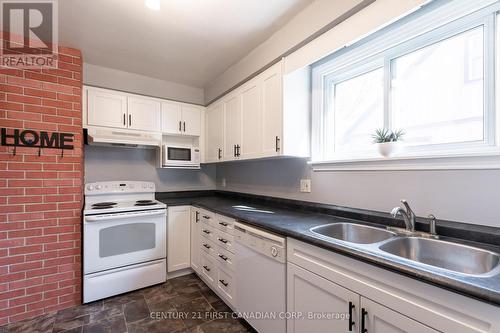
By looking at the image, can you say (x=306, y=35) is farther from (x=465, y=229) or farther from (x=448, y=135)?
(x=465, y=229)

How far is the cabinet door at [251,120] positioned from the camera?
7.30ft

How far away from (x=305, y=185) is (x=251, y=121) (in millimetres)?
831

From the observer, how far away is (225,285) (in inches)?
82.7

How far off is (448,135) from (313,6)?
4.06 ft

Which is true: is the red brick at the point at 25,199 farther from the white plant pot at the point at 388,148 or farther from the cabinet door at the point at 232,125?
the white plant pot at the point at 388,148

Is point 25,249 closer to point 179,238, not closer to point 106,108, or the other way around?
point 179,238

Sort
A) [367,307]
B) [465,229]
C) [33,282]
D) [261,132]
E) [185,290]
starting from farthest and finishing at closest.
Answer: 1. [185,290]
2. [261,132]
3. [33,282]
4. [465,229]
5. [367,307]

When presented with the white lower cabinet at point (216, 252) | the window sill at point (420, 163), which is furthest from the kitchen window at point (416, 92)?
the white lower cabinet at point (216, 252)

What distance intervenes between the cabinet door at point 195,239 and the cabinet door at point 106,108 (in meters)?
1.35

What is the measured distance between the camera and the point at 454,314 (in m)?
0.77

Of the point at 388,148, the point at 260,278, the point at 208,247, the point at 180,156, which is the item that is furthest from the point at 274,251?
the point at 180,156

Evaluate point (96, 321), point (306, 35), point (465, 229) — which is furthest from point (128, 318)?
point (306, 35)

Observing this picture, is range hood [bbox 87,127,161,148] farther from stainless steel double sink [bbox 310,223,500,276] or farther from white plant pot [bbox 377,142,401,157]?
white plant pot [bbox 377,142,401,157]

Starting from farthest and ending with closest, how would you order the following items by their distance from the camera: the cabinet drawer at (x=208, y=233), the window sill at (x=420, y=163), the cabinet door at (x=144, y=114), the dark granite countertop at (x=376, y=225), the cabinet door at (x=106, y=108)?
1. the cabinet door at (x=144, y=114)
2. the cabinet door at (x=106, y=108)
3. the cabinet drawer at (x=208, y=233)
4. the window sill at (x=420, y=163)
5. the dark granite countertop at (x=376, y=225)
